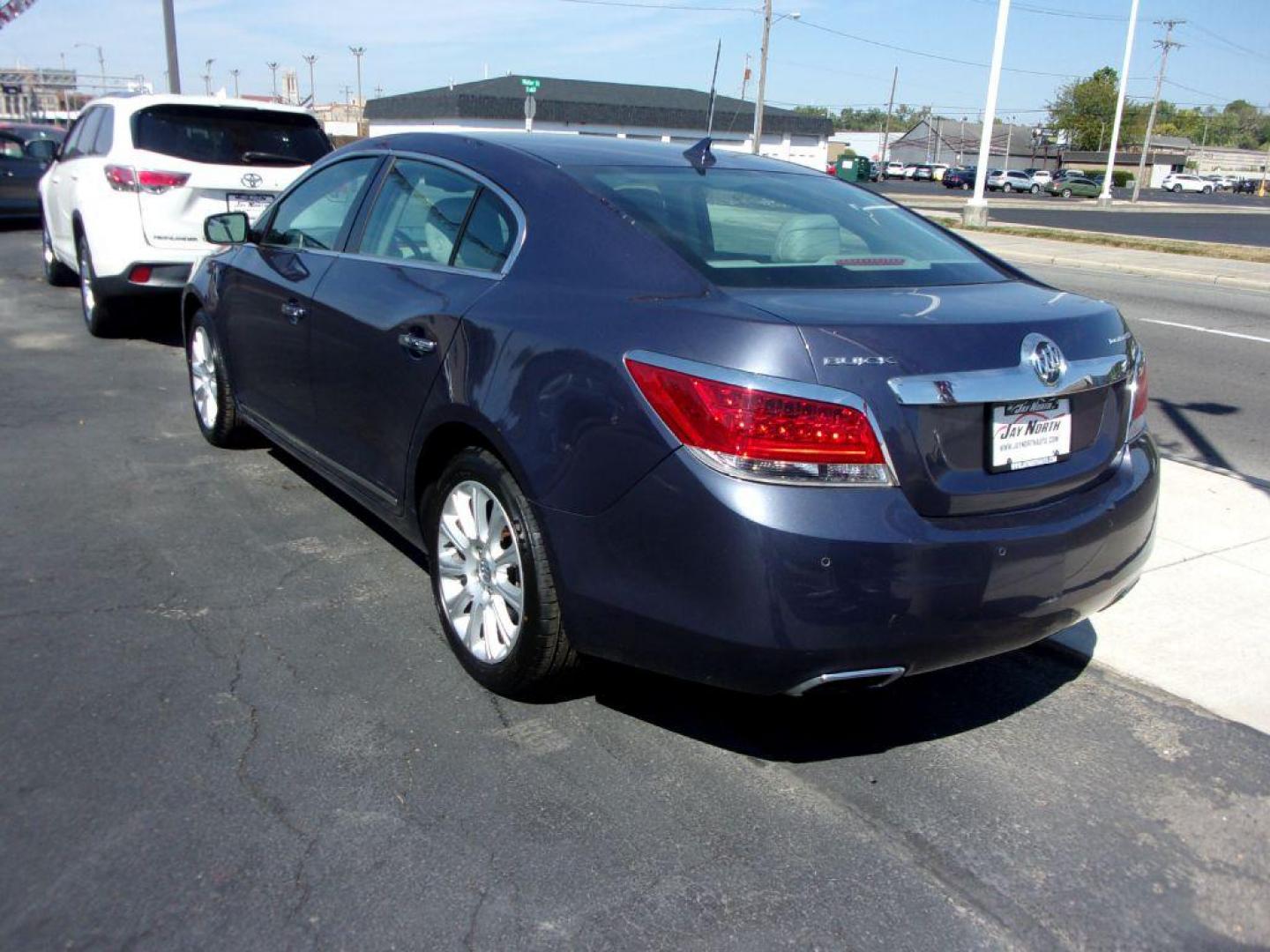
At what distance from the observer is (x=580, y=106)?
54.8m

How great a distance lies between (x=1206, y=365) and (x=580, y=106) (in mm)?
48746

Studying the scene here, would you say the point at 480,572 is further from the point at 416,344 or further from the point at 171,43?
the point at 171,43

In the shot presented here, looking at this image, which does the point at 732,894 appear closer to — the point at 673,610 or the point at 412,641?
the point at 673,610

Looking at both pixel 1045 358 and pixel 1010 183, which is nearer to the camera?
pixel 1045 358

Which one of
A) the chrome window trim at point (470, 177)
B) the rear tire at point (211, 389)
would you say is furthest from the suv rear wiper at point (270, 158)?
the chrome window trim at point (470, 177)

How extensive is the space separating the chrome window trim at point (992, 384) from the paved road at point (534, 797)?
1128 millimetres

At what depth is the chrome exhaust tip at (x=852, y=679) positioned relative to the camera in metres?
2.77

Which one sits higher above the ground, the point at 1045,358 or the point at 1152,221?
the point at 1045,358

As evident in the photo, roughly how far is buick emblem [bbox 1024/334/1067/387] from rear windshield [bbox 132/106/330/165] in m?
7.22

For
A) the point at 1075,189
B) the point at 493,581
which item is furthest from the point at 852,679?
the point at 1075,189

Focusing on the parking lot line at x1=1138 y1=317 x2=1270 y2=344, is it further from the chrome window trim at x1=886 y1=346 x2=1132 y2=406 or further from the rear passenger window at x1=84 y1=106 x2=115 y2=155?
the rear passenger window at x1=84 y1=106 x2=115 y2=155

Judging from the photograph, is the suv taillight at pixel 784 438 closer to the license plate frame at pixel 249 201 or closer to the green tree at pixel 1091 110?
the license plate frame at pixel 249 201

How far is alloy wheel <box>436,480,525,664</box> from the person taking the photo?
336 centimetres

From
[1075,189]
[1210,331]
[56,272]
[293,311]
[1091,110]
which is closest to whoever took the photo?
[293,311]
